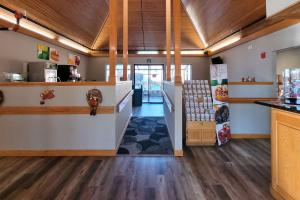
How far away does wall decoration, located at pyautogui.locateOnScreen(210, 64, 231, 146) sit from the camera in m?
4.77

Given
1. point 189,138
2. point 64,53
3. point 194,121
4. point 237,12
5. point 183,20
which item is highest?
point 183,20

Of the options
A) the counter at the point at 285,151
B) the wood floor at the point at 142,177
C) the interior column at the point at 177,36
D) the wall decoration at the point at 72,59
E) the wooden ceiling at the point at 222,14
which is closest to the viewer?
the counter at the point at 285,151

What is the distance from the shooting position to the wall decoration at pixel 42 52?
21.9 feet

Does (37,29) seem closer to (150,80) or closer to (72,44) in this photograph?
(72,44)

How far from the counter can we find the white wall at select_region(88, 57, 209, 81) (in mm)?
9969

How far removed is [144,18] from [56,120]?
21.2 ft

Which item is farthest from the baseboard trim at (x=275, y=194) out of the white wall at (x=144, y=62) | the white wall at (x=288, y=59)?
the white wall at (x=144, y=62)

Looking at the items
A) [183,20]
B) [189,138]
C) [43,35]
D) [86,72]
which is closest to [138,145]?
[189,138]

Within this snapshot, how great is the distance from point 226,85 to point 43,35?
5185 millimetres

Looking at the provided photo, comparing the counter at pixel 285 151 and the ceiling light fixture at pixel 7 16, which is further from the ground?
the ceiling light fixture at pixel 7 16

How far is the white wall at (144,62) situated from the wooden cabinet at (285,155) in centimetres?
997

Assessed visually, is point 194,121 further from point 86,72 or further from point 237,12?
point 86,72

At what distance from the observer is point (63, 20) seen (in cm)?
688

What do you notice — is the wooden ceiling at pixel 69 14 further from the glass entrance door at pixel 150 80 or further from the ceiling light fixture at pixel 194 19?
the glass entrance door at pixel 150 80
